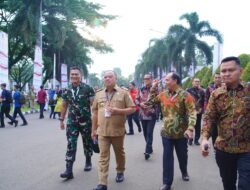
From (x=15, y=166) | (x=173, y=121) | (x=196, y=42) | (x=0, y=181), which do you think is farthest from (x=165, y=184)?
(x=196, y=42)

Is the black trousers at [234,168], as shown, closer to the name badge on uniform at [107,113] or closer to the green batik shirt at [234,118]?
the green batik shirt at [234,118]

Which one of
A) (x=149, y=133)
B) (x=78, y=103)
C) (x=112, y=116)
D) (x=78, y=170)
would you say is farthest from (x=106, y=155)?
(x=149, y=133)

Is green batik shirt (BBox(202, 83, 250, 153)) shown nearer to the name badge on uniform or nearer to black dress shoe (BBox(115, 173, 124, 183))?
the name badge on uniform

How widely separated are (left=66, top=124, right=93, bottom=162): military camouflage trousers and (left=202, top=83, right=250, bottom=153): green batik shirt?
2.91 metres

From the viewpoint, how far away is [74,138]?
5594 mm

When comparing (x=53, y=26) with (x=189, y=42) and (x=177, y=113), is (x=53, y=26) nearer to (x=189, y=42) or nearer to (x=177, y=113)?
(x=189, y=42)

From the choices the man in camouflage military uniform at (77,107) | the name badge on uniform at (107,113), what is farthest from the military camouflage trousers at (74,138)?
the name badge on uniform at (107,113)

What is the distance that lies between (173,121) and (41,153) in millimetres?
4093

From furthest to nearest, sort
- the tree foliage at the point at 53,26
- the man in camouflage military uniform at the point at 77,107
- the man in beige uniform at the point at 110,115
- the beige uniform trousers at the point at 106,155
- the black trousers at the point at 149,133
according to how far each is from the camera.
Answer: the tree foliage at the point at 53,26
the black trousers at the point at 149,133
the man in camouflage military uniform at the point at 77,107
the man in beige uniform at the point at 110,115
the beige uniform trousers at the point at 106,155

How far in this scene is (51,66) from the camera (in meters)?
38.2

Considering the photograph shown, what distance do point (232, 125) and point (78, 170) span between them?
3.66 meters

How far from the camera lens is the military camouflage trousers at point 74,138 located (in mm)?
5527

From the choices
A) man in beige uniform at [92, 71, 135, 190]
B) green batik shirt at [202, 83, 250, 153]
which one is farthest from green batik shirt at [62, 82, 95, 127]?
green batik shirt at [202, 83, 250, 153]

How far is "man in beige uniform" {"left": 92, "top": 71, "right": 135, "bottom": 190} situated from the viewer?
16.1ft
